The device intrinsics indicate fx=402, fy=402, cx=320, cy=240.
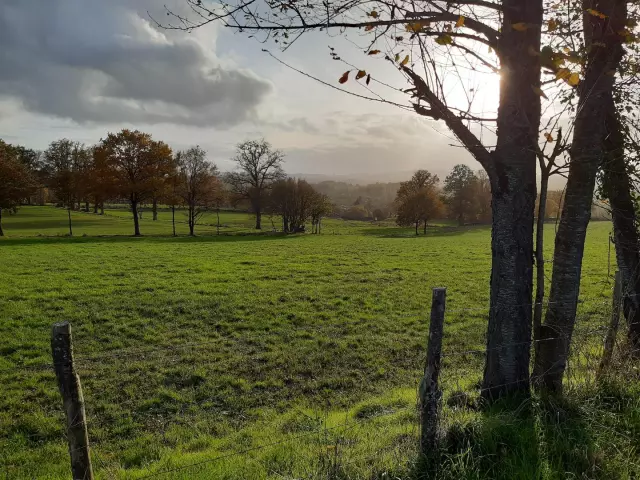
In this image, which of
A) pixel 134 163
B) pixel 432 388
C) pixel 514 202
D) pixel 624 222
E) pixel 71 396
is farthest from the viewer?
pixel 134 163

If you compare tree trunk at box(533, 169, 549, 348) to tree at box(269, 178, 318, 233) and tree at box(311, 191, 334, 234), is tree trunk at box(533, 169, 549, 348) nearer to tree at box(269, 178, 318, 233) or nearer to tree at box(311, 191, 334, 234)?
tree at box(269, 178, 318, 233)

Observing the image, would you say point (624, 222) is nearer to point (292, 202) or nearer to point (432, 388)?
point (432, 388)

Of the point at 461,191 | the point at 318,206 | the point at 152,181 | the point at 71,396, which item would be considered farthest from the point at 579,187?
the point at 461,191

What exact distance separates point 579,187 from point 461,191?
63.1 m

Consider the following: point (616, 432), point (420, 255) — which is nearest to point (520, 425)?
point (616, 432)

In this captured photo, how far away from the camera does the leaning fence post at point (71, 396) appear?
9.80 feet

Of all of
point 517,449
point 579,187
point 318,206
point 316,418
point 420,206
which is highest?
point 420,206

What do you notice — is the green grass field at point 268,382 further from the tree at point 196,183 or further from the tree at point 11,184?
the tree at point 196,183

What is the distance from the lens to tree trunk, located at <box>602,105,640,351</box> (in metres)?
5.71

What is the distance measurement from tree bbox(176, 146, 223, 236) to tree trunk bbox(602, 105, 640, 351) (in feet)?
141

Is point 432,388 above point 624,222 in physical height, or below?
below

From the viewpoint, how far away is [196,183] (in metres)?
46.3

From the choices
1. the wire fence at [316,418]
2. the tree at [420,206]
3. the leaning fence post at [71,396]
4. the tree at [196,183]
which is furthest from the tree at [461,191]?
the leaning fence post at [71,396]

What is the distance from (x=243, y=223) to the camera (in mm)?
61719
